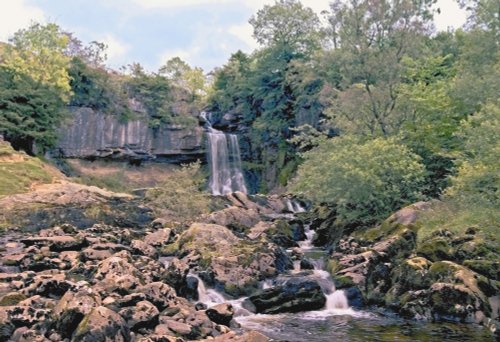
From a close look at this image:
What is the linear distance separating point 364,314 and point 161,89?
5578cm

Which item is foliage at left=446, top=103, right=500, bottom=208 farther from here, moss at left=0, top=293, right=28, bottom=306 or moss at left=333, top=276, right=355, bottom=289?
moss at left=0, top=293, right=28, bottom=306

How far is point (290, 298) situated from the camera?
17891 millimetres

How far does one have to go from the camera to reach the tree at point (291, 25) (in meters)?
62.5

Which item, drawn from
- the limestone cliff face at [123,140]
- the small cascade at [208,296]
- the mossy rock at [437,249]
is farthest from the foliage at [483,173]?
the limestone cliff face at [123,140]

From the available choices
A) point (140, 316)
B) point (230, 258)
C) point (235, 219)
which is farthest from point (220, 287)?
point (235, 219)

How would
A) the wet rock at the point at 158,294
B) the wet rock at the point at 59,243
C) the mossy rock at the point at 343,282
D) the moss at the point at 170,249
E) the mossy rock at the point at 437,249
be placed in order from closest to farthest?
1. the wet rock at the point at 158,294
2. the mossy rock at the point at 437,249
3. the mossy rock at the point at 343,282
4. the wet rock at the point at 59,243
5. the moss at the point at 170,249

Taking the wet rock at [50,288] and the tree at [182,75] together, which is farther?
the tree at [182,75]

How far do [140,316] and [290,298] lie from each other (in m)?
6.51

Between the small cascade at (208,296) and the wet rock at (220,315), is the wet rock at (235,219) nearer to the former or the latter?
the small cascade at (208,296)

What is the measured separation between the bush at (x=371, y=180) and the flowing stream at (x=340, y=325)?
807 centimetres

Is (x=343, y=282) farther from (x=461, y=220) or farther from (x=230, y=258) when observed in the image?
(x=461, y=220)

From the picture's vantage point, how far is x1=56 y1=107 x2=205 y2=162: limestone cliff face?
60.1m

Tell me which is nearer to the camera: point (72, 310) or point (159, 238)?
point (72, 310)

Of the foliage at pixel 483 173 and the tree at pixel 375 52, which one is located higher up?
the tree at pixel 375 52
